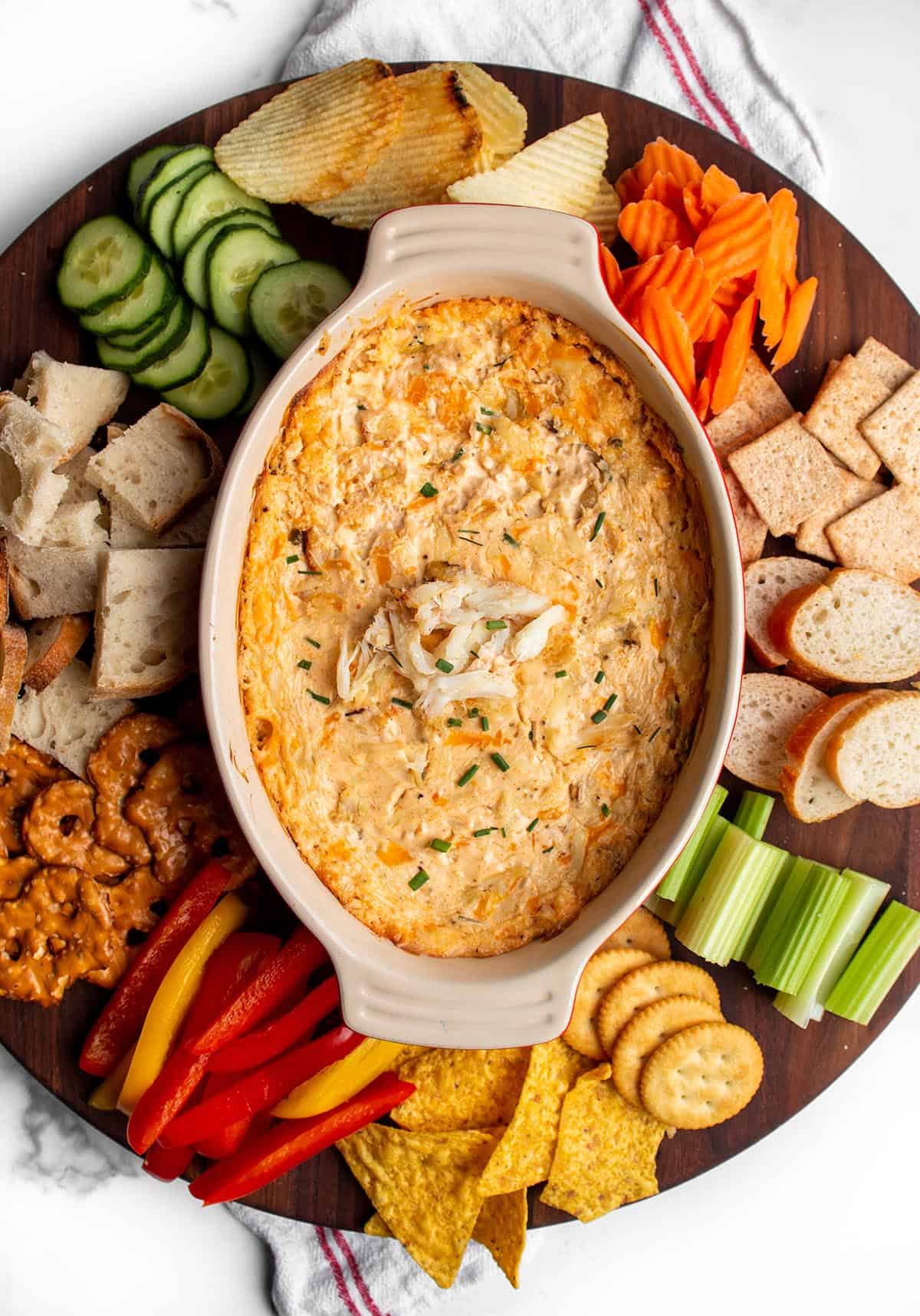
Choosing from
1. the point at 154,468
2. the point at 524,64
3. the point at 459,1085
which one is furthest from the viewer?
the point at 524,64

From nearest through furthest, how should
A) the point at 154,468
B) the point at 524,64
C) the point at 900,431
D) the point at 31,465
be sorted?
the point at 31,465, the point at 154,468, the point at 900,431, the point at 524,64

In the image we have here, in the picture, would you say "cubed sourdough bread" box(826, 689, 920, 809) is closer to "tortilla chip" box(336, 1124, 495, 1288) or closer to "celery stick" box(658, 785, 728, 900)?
"celery stick" box(658, 785, 728, 900)

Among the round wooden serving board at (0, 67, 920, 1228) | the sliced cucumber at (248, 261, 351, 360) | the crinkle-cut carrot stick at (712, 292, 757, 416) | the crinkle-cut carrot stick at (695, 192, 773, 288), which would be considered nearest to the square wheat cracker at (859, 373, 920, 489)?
the round wooden serving board at (0, 67, 920, 1228)

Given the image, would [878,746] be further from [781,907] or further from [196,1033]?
[196,1033]

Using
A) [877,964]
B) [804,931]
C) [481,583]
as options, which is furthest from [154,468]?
[877,964]

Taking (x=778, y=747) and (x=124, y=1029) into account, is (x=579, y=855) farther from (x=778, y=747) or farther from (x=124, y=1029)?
(x=124, y=1029)
